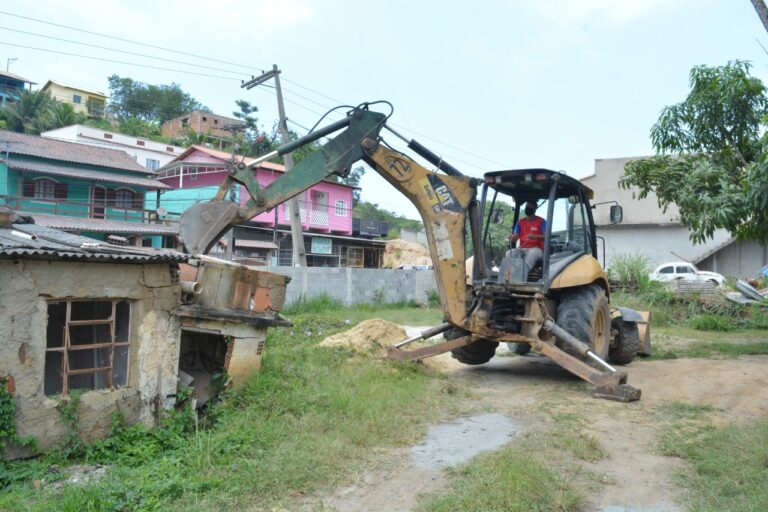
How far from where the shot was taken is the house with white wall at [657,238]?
94.4ft

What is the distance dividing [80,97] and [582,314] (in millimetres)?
62594

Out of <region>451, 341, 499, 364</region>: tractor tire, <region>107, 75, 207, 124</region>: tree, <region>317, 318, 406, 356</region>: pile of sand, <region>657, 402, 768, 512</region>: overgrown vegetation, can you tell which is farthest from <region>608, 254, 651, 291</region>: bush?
<region>107, 75, 207, 124</region>: tree

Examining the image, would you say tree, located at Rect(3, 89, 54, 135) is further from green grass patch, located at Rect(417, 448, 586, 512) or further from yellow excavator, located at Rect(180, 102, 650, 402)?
green grass patch, located at Rect(417, 448, 586, 512)

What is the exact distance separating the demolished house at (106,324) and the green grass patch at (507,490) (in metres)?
3.37

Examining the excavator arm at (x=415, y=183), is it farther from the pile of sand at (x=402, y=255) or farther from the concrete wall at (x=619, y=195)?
the pile of sand at (x=402, y=255)

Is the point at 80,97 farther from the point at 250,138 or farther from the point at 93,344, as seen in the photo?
the point at 93,344

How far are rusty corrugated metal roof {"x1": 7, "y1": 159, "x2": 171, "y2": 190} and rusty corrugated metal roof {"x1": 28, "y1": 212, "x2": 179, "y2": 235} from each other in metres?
1.71

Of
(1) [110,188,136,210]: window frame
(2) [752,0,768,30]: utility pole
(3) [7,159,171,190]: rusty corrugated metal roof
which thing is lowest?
(1) [110,188,136,210]: window frame

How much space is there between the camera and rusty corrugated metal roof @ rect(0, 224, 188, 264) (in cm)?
582

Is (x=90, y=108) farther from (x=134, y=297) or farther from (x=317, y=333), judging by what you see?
(x=134, y=297)

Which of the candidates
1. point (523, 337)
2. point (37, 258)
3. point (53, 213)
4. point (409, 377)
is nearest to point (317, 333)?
point (409, 377)

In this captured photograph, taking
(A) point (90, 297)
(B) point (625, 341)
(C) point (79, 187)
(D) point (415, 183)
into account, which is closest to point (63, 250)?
(A) point (90, 297)

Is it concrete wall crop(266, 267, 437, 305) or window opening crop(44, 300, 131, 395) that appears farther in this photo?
concrete wall crop(266, 267, 437, 305)

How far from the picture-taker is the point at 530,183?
919 cm
